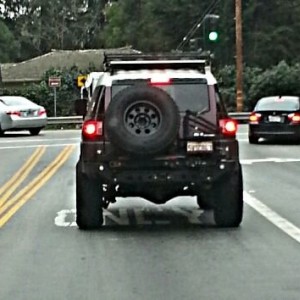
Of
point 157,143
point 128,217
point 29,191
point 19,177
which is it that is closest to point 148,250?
point 157,143

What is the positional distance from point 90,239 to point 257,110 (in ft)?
57.3

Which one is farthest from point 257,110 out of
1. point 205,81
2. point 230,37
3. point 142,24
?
point 142,24

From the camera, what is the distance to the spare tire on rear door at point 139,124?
11.0 m

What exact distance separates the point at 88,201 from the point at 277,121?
16.7m

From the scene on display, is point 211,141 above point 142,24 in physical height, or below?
below

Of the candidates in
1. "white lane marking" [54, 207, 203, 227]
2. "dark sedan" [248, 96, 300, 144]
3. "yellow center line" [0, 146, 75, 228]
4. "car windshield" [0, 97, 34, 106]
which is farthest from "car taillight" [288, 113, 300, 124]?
"white lane marking" [54, 207, 203, 227]

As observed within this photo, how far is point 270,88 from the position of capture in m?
48.1

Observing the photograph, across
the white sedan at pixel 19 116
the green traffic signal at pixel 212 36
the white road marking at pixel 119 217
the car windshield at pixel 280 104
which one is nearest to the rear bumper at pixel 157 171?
the white road marking at pixel 119 217

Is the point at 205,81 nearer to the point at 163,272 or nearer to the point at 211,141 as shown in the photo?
the point at 211,141

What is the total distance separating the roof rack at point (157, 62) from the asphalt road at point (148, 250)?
2080 millimetres

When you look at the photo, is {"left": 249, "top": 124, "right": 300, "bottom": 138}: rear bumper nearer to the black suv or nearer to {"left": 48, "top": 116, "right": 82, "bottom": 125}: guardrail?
{"left": 48, "top": 116, "right": 82, "bottom": 125}: guardrail

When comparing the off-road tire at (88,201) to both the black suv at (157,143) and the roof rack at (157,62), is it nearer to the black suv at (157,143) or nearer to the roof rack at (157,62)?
the black suv at (157,143)

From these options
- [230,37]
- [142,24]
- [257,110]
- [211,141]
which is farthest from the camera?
[142,24]

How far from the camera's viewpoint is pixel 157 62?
40.4 feet
